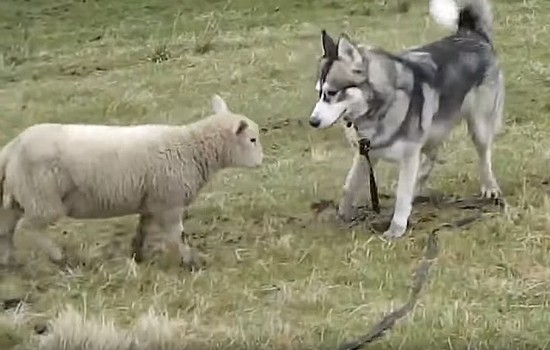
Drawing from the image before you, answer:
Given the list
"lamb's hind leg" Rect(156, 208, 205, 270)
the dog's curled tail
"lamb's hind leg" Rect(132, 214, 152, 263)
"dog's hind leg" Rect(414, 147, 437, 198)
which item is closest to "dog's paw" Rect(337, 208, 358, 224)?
"dog's hind leg" Rect(414, 147, 437, 198)

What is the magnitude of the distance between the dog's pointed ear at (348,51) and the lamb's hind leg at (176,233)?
153 cm

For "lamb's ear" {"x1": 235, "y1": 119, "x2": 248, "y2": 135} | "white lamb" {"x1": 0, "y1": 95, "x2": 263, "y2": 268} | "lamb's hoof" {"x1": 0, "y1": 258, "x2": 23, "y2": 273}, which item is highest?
"lamb's ear" {"x1": 235, "y1": 119, "x2": 248, "y2": 135}

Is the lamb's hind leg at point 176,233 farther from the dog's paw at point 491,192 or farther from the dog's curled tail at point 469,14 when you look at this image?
the dog's curled tail at point 469,14

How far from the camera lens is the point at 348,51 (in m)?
8.11

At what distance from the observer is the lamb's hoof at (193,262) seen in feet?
25.5

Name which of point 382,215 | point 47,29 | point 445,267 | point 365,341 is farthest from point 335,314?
point 47,29

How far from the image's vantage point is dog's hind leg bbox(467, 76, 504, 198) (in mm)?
9328

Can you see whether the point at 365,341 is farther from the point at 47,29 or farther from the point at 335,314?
the point at 47,29

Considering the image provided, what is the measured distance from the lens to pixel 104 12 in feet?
68.5

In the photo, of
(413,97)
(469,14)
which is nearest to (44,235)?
(413,97)

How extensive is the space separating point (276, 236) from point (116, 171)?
4.61 feet

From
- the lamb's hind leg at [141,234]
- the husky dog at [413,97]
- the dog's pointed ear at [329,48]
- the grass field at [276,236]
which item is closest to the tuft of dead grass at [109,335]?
the grass field at [276,236]

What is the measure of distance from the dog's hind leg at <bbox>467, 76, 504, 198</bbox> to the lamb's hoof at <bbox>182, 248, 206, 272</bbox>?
8.38ft

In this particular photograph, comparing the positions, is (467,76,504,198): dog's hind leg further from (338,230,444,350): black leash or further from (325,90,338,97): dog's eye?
(325,90,338,97): dog's eye
